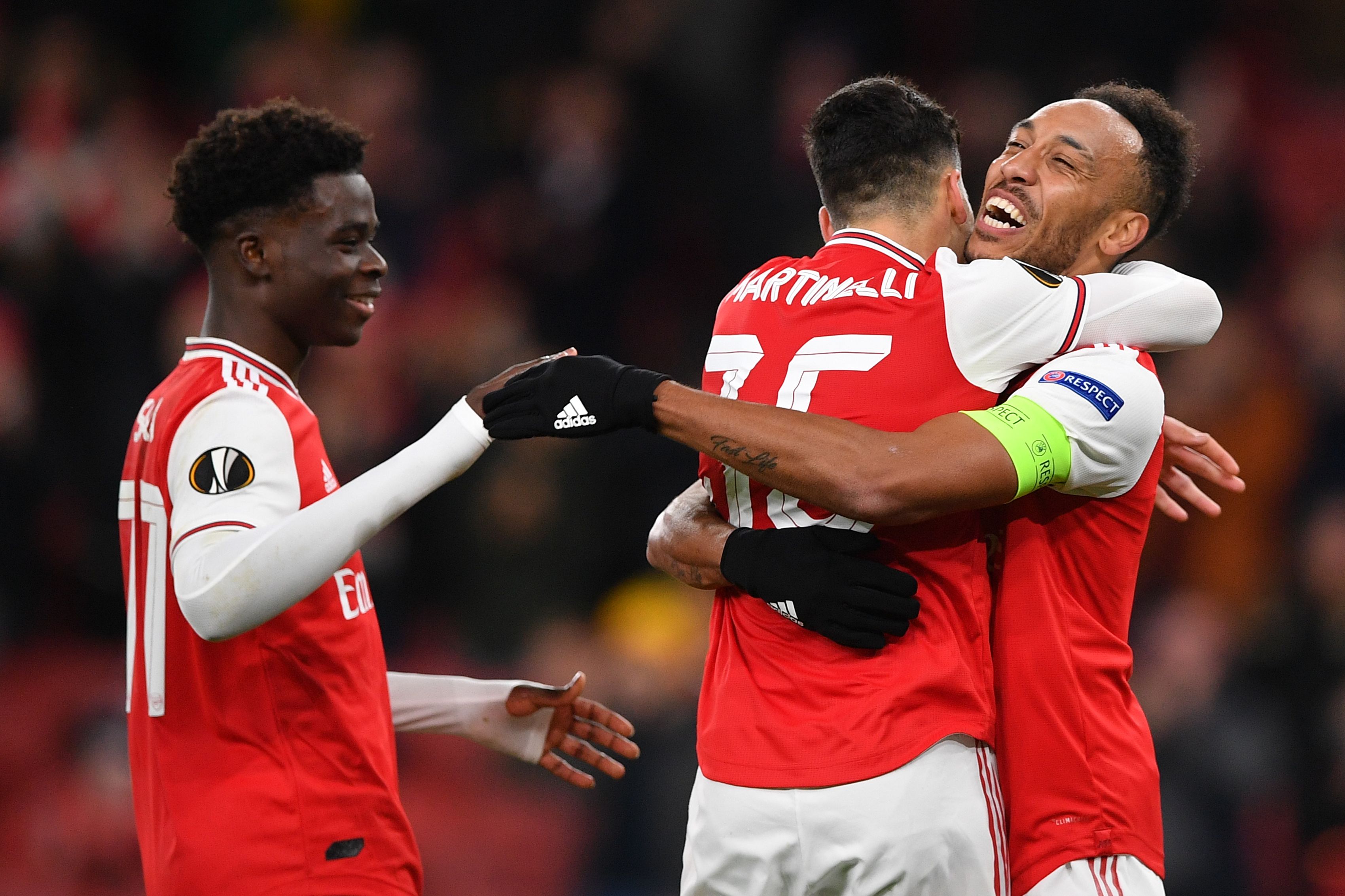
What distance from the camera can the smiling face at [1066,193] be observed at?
3.64 m

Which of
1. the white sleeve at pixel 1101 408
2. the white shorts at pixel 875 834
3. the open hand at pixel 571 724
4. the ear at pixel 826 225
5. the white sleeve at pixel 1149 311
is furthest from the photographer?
the open hand at pixel 571 724

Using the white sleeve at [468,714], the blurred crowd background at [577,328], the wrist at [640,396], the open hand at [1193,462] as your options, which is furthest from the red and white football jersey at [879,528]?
the blurred crowd background at [577,328]

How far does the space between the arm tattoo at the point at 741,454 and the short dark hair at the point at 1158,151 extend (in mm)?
1351

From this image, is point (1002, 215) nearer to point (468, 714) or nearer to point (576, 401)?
point (576, 401)

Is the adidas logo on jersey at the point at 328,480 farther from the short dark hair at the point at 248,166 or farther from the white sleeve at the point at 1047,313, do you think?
the white sleeve at the point at 1047,313

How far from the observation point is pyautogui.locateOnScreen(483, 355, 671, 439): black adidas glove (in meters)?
3.12

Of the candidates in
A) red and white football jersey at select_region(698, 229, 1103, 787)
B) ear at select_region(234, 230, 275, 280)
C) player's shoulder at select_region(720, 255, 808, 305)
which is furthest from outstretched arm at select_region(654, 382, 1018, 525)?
ear at select_region(234, 230, 275, 280)

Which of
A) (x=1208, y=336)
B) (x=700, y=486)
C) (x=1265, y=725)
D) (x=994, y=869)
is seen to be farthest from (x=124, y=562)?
(x=1265, y=725)

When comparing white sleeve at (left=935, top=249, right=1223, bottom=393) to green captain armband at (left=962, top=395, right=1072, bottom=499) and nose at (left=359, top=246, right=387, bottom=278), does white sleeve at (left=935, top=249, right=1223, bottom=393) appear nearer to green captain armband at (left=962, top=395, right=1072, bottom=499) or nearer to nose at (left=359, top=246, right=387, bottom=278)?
green captain armband at (left=962, top=395, right=1072, bottom=499)

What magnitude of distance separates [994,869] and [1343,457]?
213 inches

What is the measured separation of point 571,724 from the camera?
4.02m

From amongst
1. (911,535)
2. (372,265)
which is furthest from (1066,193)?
Answer: (372,265)

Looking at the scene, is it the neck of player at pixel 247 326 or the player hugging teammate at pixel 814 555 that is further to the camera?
the neck of player at pixel 247 326

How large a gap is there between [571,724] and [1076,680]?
1426mm
